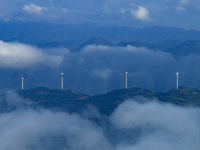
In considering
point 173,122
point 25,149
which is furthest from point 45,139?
point 173,122

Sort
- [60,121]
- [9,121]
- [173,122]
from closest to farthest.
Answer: [173,122]
[60,121]
[9,121]

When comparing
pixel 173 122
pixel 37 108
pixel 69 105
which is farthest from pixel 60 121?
pixel 173 122

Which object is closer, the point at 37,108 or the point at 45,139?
the point at 45,139

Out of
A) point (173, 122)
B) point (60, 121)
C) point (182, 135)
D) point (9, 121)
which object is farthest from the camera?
point (9, 121)

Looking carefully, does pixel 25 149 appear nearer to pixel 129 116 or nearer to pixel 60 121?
pixel 60 121

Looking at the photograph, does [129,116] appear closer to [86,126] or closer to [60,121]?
[86,126]

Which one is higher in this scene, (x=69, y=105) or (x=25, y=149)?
(x=69, y=105)
